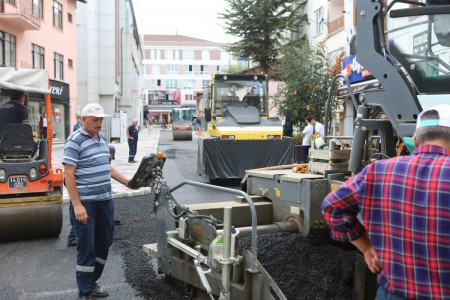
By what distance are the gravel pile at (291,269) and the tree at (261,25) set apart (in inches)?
924

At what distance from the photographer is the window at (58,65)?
2827cm

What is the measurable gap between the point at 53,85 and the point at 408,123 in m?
23.7

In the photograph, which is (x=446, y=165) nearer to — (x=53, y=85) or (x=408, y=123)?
(x=408, y=123)

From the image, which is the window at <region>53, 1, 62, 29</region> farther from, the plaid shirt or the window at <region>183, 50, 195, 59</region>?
the window at <region>183, 50, 195, 59</region>

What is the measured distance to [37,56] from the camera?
25.8m

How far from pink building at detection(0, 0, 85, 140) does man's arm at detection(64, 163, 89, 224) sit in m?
19.2

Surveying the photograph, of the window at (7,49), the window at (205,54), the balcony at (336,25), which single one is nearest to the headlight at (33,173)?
the window at (7,49)

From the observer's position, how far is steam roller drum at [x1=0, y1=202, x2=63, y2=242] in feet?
22.4

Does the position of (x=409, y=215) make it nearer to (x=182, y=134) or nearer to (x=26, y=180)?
(x=26, y=180)

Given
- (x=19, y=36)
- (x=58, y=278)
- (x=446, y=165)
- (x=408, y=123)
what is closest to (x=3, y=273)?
(x=58, y=278)

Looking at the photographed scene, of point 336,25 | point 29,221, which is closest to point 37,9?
point 336,25

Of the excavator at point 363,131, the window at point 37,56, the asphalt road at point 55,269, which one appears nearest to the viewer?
the excavator at point 363,131

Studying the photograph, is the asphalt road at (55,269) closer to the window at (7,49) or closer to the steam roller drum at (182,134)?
the window at (7,49)

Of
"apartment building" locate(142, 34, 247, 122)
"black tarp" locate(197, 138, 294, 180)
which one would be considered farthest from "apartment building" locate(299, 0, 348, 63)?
"apartment building" locate(142, 34, 247, 122)
